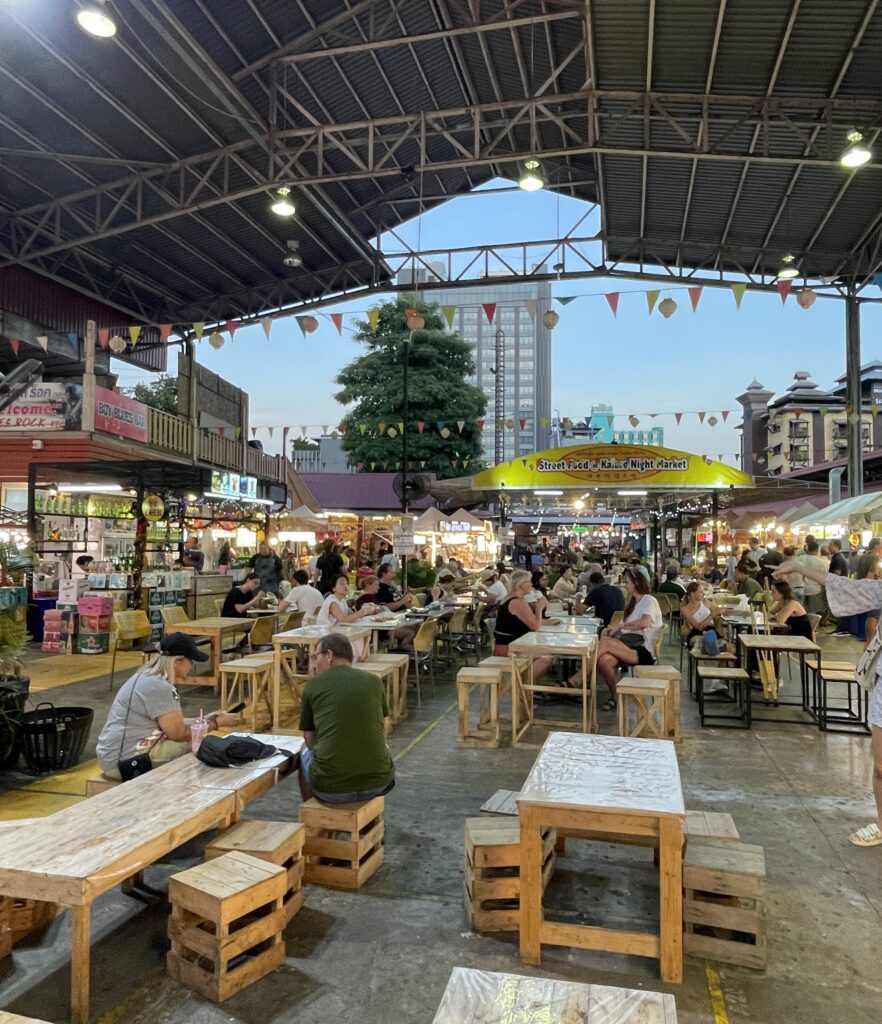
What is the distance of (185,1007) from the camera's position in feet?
9.59

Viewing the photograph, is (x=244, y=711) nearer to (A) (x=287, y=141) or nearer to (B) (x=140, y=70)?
(B) (x=140, y=70)

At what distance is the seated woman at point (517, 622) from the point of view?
7992 millimetres

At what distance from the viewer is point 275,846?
3.45 m

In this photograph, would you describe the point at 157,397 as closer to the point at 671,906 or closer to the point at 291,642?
the point at 291,642

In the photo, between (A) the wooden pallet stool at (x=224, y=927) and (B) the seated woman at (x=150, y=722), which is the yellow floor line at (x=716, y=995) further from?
(B) the seated woman at (x=150, y=722)

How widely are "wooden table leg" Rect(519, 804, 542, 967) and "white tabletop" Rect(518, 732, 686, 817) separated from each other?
132mm

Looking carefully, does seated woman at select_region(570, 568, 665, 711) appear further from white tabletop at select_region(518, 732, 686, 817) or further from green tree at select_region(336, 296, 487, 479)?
green tree at select_region(336, 296, 487, 479)

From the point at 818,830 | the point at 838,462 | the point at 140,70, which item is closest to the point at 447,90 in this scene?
the point at 140,70

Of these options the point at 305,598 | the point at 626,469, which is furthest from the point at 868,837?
the point at 626,469

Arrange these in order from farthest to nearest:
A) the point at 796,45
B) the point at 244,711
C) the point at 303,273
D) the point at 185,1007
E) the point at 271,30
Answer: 1. the point at 303,273
2. the point at 271,30
3. the point at 796,45
4. the point at 244,711
5. the point at 185,1007

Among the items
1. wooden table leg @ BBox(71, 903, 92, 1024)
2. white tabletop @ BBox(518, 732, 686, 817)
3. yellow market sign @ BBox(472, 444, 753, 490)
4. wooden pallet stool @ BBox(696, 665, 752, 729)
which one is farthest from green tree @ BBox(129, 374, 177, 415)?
wooden table leg @ BBox(71, 903, 92, 1024)

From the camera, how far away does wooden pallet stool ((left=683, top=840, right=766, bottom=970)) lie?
127 inches

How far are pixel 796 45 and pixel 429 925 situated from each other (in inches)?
451

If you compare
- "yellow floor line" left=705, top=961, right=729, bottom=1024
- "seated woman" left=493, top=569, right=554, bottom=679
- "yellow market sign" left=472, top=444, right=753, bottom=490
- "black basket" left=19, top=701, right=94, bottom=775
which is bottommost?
"yellow floor line" left=705, top=961, right=729, bottom=1024
